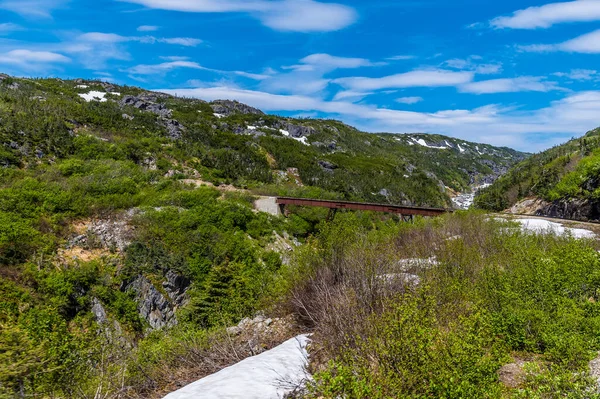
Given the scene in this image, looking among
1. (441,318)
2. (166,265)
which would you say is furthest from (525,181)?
(441,318)

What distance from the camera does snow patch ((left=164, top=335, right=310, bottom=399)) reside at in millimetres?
5176

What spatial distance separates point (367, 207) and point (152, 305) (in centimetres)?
2278

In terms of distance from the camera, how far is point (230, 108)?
132875 millimetres

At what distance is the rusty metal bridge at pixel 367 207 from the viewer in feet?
99.9

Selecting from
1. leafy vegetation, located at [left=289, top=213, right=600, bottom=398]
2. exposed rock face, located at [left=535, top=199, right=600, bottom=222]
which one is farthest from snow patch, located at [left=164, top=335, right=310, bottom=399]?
exposed rock face, located at [left=535, top=199, right=600, bottom=222]

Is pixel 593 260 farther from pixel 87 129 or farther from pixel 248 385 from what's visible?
pixel 87 129

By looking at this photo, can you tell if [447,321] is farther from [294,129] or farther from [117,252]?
[294,129]

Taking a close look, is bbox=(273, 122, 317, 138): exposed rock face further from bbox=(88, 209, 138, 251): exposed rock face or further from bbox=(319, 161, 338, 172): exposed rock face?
bbox=(88, 209, 138, 251): exposed rock face

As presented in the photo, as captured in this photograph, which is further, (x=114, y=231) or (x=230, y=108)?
(x=230, y=108)

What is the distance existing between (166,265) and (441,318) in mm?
20762

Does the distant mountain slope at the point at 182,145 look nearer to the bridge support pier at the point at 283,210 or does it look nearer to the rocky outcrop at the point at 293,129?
the rocky outcrop at the point at 293,129

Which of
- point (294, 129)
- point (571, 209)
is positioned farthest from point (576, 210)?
point (294, 129)

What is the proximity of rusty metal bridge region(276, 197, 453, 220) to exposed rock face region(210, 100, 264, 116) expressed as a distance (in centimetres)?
9214

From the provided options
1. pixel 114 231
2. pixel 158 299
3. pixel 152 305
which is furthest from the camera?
pixel 114 231
